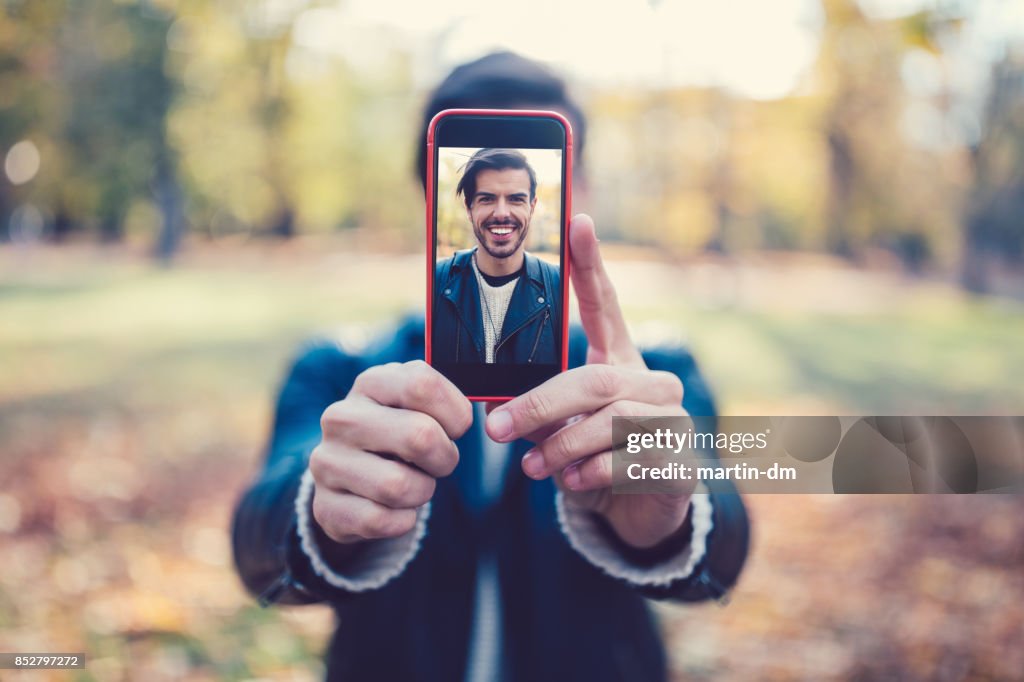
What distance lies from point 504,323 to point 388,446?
0.32 m

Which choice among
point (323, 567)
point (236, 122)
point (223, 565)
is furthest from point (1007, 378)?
point (236, 122)

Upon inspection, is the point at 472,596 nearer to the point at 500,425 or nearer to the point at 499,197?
the point at 500,425

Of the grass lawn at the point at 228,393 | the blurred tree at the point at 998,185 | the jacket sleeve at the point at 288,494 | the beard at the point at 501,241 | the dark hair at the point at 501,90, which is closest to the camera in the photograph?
the beard at the point at 501,241

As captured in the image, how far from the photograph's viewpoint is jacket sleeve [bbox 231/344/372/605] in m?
1.56

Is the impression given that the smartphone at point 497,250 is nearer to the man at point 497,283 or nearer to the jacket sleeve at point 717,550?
the man at point 497,283

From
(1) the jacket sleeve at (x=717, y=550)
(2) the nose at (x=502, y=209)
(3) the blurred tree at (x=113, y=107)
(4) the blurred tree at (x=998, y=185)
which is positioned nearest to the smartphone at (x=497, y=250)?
(2) the nose at (x=502, y=209)

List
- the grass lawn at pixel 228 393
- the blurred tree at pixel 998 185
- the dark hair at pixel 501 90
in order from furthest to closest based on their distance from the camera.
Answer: the blurred tree at pixel 998 185 < the grass lawn at pixel 228 393 < the dark hair at pixel 501 90

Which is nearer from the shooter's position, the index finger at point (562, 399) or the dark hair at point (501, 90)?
the index finger at point (562, 399)

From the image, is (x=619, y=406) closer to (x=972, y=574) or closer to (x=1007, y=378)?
(x=972, y=574)

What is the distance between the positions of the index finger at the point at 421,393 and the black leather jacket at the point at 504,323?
0.12 meters

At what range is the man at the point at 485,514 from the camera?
125cm

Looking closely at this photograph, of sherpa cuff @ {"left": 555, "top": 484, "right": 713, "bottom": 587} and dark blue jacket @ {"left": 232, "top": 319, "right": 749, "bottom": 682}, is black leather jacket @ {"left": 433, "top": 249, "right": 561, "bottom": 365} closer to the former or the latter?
sherpa cuff @ {"left": 555, "top": 484, "right": 713, "bottom": 587}

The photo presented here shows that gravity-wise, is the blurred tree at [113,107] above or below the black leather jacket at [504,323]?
above

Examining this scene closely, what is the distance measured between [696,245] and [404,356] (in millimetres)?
11305
